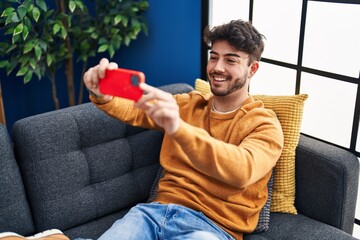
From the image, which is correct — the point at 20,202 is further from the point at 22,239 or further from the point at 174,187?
the point at 174,187

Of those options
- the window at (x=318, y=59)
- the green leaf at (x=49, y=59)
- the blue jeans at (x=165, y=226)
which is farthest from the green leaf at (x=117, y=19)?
the blue jeans at (x=165, y=226)

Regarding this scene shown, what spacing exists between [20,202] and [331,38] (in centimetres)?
145

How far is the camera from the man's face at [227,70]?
156 cm

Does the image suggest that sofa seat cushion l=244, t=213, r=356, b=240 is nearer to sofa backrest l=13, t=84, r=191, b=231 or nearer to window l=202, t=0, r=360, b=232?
window l=202, t=0, r=360, b=232

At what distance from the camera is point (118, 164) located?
1818mm

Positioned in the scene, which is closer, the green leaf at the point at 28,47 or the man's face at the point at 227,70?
the man's face at the point at 227,70

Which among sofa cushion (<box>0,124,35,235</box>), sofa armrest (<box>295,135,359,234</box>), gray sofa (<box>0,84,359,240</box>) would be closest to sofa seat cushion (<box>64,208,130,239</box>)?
gray sofa (<box>0,84,359,240</box>)

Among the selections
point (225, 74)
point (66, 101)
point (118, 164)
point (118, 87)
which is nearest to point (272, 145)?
point (225, 74)

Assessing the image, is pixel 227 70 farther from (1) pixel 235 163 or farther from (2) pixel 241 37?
(1) pixel 235 163

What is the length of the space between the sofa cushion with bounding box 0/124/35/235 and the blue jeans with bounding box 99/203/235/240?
377 millimetres

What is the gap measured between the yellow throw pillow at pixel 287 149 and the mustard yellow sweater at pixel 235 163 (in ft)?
0.34

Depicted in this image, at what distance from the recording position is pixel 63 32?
228 centimetres

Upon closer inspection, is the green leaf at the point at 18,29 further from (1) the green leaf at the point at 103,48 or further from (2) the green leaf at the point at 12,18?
(1) the green leaf at the point at 103,48

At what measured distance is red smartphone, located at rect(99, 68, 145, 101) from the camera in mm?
1075
